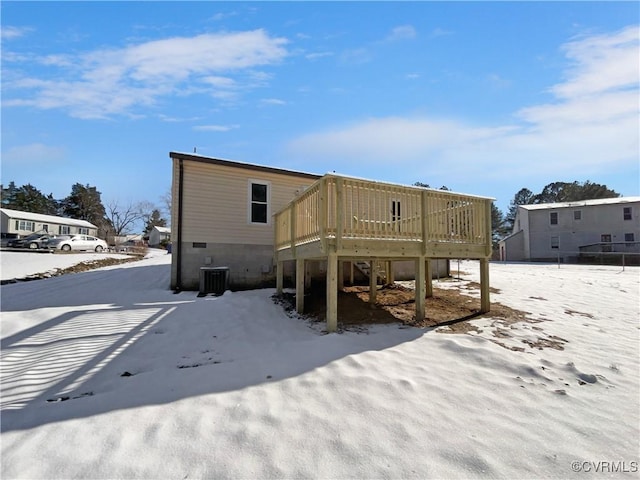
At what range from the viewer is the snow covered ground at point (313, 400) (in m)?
2.23

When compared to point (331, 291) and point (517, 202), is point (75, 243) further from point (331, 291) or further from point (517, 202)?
point (517, 202)

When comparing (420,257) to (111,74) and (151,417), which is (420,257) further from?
(111,74)

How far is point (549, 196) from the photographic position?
161 ft

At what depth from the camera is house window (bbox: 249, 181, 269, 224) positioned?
10.1 meters

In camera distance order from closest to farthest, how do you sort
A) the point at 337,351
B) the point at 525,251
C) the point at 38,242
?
the point at 337,351 → the point at 38,242 → the point at 525,251

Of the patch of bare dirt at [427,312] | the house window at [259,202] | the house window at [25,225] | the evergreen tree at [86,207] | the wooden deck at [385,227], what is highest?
the evergreen tree at [86,207]

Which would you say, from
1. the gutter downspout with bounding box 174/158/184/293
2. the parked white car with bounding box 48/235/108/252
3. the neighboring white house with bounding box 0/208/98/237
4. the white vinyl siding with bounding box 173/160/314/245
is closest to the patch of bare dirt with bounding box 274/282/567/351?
the white vinyl siding with bounding box 173/160/314/245

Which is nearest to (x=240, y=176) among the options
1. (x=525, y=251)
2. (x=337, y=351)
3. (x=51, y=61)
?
(x=51, y=61)

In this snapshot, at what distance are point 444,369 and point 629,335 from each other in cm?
375

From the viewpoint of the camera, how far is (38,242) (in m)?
24.6

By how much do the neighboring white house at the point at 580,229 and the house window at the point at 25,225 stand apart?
52802 mm

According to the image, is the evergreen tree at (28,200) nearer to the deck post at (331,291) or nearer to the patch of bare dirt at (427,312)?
the patch of bare dirt at (427,312)

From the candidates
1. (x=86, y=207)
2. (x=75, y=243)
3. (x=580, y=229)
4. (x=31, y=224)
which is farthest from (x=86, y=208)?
(x=580, y=229)

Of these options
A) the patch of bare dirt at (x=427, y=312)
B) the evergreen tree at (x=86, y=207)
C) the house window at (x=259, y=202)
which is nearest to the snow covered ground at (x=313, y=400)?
the patch of bare dirt at (x=427, y=312)
